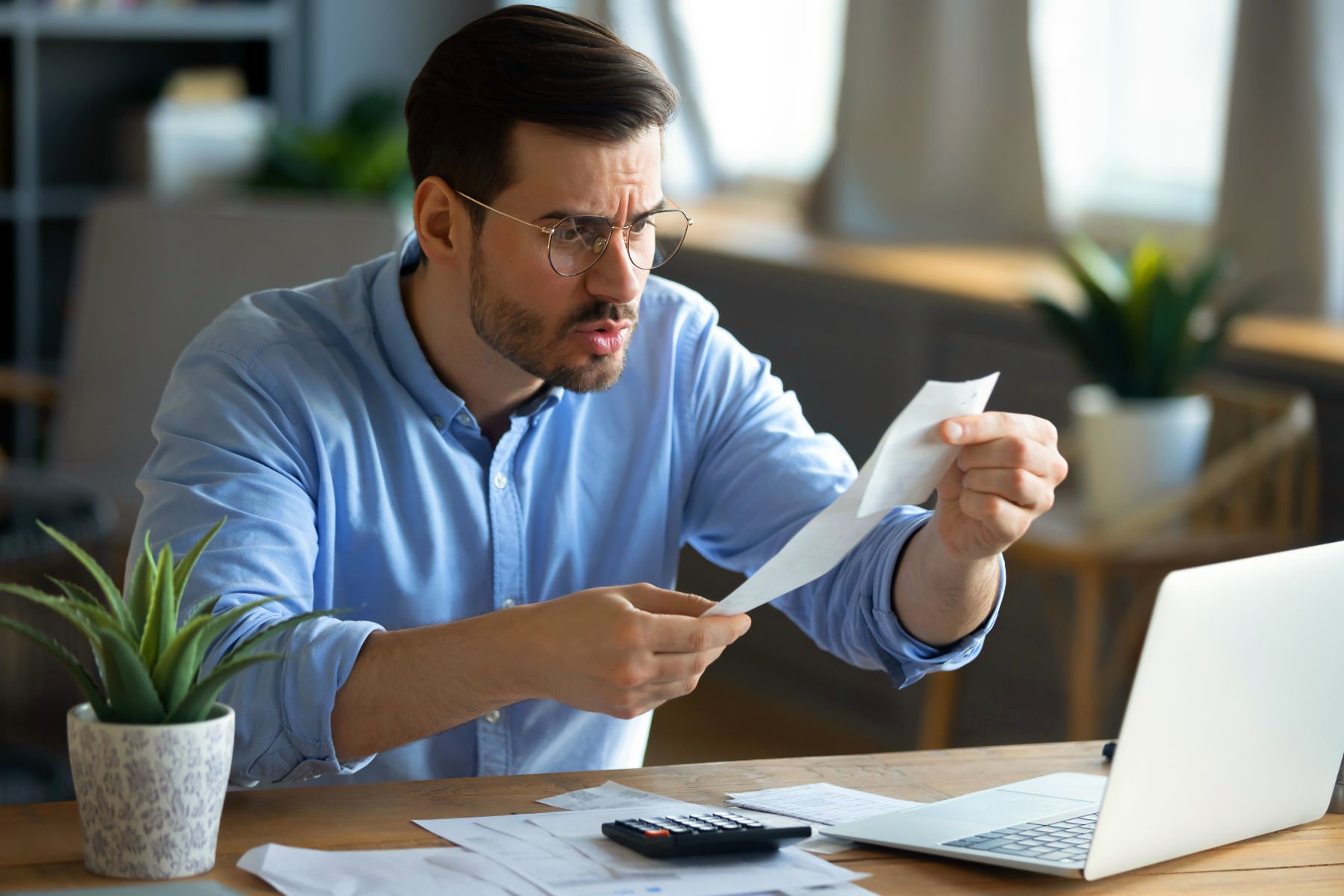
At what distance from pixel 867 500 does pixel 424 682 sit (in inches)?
13.6

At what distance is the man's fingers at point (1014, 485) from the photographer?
1260 millimetres

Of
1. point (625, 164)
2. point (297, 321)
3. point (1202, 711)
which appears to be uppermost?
point (625, 164)

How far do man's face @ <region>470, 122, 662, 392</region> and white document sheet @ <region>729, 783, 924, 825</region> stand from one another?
0.42 metres

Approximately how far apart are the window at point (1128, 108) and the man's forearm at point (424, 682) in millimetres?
2689

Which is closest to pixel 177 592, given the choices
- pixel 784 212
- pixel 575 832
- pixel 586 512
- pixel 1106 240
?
pixel 575 832

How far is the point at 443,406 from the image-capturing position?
1554 millimetres

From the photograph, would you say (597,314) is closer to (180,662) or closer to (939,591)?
(939,591)

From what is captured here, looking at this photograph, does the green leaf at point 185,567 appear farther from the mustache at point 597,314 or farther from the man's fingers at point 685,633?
the mustache at point 597,314

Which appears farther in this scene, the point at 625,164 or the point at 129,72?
the point at 129,72

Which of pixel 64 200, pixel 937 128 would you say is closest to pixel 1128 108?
pixel 937 128

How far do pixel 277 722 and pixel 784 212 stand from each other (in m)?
3.52

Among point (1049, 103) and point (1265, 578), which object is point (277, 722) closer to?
point (1265, 578)

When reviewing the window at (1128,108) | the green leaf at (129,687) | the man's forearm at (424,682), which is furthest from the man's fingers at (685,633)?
the window at (1128,108)

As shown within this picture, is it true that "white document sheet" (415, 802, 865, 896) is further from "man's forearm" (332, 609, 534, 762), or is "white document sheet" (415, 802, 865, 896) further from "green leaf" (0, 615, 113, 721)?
"green leaf" (0, 615, 113, 721)
